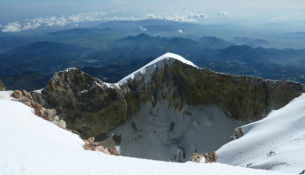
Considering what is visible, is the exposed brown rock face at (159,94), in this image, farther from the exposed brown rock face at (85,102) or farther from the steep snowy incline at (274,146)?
the steep snowy incline at (274,146)

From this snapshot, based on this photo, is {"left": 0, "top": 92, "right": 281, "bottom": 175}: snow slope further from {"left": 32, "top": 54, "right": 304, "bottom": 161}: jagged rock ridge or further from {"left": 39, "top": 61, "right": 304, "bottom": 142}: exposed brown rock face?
{"left": 32, "top": 54, "right": 304, "bottom": 161}: jagged rock ridge

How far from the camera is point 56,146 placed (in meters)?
18.8

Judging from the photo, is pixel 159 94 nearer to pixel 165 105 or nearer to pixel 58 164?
pixel 165 105

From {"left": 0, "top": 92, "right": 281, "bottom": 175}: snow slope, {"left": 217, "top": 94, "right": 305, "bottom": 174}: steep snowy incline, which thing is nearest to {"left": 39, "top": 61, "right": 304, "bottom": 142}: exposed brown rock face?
{"left": 217, "top": 94, "right": 305, "bottom": 174}: steep snowy incline

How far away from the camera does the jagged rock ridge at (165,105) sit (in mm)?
55062

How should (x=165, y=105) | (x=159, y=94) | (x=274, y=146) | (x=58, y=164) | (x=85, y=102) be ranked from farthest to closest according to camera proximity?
(x=159, y=94), (x=165, y=105), (x=85, y=102), (x=274, y=146), (x=58, y=164)

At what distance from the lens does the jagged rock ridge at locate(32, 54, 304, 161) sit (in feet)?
181

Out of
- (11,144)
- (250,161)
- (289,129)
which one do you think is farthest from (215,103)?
(11,144)

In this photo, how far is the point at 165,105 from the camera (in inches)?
2500

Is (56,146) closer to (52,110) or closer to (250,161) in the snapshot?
(250,161)

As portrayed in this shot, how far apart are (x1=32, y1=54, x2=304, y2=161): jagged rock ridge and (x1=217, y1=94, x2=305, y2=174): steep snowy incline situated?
19.1 m

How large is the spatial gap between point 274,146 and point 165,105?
38535 mm

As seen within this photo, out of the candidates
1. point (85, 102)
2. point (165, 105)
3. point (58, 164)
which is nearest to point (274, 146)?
point (58, 164)

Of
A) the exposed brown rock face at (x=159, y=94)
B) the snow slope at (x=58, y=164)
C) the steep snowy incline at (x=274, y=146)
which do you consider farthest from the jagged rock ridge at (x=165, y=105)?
the snow slope at (x=58, y=164)
